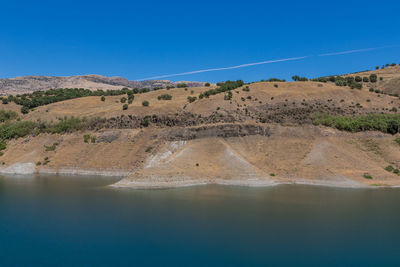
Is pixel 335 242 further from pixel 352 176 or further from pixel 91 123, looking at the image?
pixel 91 123

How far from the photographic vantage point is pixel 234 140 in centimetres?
5056

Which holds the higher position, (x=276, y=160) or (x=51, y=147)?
(x=51, y=147)

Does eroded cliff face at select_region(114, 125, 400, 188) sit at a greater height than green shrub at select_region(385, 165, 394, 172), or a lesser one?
greater

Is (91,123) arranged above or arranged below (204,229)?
above

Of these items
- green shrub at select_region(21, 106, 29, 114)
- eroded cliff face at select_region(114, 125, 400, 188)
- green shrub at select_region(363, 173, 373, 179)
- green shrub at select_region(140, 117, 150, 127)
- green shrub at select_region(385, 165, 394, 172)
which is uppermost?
green shrub at select_region(21, 106, 29, 114)

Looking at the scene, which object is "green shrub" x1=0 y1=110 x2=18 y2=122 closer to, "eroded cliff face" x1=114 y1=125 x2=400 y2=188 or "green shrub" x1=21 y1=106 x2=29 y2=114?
"green shrub" x1=21 y1=106 x2=29 y2=114

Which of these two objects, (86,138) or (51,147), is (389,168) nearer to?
(86,138)

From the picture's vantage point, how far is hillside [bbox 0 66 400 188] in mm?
42031

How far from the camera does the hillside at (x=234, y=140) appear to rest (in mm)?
42031

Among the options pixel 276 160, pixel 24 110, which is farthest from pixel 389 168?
pixel 24 110

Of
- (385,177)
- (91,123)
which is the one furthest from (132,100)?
(385,177)

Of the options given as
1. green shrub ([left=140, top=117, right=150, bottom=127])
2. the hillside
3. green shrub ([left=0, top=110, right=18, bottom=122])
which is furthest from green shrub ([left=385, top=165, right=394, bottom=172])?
green shrub ([left=0, top=110, right=18, bottom=122])

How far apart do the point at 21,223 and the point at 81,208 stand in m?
5.62

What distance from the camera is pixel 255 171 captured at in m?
42.1
